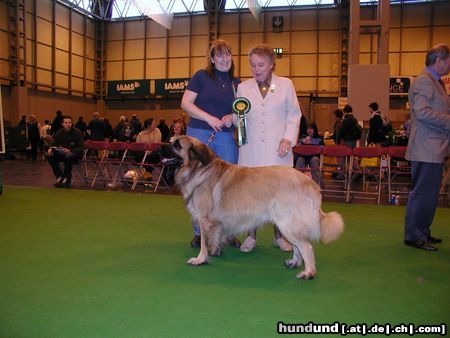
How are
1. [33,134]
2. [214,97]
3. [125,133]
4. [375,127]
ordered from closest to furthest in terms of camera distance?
[214,97]
[375,127]
[125,133]
[33,134]

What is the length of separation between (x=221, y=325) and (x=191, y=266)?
3.74ft

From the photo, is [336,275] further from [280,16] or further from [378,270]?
[280,16]

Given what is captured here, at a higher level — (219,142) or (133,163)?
(219,142)

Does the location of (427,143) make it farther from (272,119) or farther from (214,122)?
(214,122)

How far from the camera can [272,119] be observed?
3688mm

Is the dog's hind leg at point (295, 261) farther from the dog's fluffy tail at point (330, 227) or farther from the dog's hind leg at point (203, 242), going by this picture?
the dog's hind leg at point (203, 242)

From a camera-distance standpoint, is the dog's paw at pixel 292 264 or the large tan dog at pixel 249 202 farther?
the dog's paw at pixel 292 264

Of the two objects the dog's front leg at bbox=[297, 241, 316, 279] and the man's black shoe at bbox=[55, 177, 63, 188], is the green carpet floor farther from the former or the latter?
the man's black shoe at bbox=[55, 177, 63, 188]

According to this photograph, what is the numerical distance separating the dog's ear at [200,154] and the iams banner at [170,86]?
60.3 ft

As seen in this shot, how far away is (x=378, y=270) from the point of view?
338cm

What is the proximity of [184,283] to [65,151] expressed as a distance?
636cm

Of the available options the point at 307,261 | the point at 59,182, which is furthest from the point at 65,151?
the point at 307,261

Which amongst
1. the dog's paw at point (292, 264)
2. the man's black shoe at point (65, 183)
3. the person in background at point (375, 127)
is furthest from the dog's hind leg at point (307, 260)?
the person in background at point (375, 127)

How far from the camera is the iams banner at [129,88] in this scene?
22156mm
